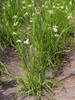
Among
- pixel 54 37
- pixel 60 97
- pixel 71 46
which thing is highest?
pixel 54 37

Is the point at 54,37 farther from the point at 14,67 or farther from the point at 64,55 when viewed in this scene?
the point at 14,67

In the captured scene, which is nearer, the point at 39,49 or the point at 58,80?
the point at 58,80

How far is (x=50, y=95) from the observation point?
5.63 ft

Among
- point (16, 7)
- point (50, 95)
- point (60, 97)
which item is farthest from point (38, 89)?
point (16, 7)

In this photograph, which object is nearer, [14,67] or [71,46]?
[14,67]

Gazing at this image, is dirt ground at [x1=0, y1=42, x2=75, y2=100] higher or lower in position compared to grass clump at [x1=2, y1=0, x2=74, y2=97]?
lower

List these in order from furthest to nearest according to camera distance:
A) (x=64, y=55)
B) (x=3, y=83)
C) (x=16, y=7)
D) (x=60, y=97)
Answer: (x=16, y=7) → (x=64, y=55) → (x=3, y=83) → (x=60, y=97)

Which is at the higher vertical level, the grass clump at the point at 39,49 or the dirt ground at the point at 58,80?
the grass clump at the point at 39,49

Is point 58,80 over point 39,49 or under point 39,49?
under

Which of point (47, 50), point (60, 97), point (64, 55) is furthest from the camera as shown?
point (64, 55)

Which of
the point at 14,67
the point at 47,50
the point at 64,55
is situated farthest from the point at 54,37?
the point at 14,67

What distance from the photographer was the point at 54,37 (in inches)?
85.1

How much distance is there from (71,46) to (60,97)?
1.05 metres

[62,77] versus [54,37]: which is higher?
[54,37]
